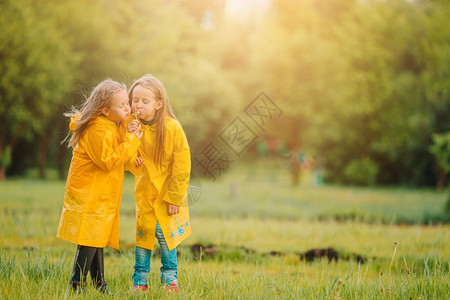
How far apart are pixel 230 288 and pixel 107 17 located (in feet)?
55.5

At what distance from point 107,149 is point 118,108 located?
0.37 m

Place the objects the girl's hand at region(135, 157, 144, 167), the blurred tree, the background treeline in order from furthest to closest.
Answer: the background treeline → the blurred tree → the girl's hand at region(135, 157, 144, 167)

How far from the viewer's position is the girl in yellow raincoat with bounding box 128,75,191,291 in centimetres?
375

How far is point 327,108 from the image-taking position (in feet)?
61.5

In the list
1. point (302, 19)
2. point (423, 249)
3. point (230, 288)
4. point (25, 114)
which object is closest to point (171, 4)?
point (302, 19)

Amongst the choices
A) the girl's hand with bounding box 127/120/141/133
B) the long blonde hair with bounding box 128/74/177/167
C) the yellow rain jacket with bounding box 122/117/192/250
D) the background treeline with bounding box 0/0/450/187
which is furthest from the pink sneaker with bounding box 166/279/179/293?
the background treeline with bounding box 0/0/450/187

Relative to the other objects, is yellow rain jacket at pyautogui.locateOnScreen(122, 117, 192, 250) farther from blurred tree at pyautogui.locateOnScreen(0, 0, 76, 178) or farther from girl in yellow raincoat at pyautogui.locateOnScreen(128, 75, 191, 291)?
blurred tree at pyautogui.locateOnScreen(0, 0, 76, 178)

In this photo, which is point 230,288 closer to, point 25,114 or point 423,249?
point 423,249

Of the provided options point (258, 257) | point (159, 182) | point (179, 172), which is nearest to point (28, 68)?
point (258, 257)

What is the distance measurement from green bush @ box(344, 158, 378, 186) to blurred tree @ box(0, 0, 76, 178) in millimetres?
13210

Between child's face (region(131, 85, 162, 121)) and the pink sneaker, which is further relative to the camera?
child's face (region(131, 85, 162, 121))

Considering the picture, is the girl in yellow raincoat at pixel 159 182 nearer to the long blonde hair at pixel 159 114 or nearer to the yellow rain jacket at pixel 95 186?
the long blonde hair at pixel 159 114

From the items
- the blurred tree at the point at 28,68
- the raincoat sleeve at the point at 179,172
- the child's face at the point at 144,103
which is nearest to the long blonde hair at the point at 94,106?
the child's face at the point at 144,103

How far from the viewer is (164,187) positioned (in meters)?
3.84
